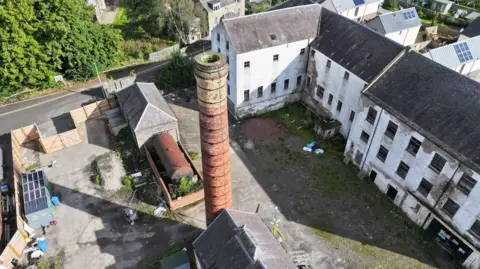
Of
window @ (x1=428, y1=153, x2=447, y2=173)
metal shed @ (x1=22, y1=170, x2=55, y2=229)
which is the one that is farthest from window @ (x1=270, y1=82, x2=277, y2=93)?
metal shed @ (x1=22, y1=170, x2=55, y2=229)

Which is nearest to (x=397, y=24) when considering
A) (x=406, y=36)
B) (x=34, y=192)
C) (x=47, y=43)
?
(x=406, y=36)

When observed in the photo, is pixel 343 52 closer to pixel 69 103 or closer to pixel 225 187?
pixel 225 187

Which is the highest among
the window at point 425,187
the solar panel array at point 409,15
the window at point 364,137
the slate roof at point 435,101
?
the slate roof at point 435,101

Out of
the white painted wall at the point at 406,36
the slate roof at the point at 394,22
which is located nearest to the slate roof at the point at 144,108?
the slate roof at the point at 394,22

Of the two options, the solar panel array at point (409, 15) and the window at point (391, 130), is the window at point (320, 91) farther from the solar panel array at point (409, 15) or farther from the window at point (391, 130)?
the solar panel array at point (409, 15)

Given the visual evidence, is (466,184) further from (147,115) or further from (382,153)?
(147,115)

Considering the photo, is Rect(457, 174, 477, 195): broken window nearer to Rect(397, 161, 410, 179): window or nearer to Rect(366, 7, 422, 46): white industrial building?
Rect(397, 161, 410, 179): window
